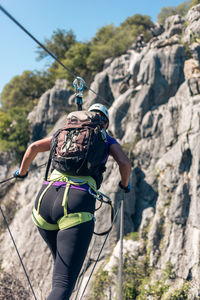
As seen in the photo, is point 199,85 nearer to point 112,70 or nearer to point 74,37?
point 112,70

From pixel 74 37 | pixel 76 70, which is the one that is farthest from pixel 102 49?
pixel 74 37

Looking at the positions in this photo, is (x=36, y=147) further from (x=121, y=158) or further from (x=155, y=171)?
(x=155, y=171)

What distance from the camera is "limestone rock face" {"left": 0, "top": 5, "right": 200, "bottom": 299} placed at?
35.6 feet

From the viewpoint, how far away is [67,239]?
2070 millimetres

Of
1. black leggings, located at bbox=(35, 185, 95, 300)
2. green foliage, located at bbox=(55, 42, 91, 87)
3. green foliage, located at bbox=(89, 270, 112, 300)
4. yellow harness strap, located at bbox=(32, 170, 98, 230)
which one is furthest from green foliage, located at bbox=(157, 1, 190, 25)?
black leggings, located at bbox=(35, 185, 95, 300)

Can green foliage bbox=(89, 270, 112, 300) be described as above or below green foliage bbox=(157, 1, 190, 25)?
below

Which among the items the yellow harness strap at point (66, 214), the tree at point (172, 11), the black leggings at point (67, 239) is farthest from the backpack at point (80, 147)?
the tree at point (172, 11)

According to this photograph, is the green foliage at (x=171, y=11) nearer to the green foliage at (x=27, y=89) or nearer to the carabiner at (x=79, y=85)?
the green foliage at (x=27, y=89)

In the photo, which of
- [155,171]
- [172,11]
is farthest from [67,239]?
[172,11]

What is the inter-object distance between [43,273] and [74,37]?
24601mm

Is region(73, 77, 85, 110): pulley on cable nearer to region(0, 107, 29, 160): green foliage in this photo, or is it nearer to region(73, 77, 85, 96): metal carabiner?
region(73, 77, 85, 96): metal carabiner

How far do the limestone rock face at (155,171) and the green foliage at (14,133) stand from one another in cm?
399

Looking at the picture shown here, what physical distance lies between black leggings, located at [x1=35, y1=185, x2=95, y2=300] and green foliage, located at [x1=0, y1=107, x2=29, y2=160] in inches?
758

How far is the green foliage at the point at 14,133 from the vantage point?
20.9m
